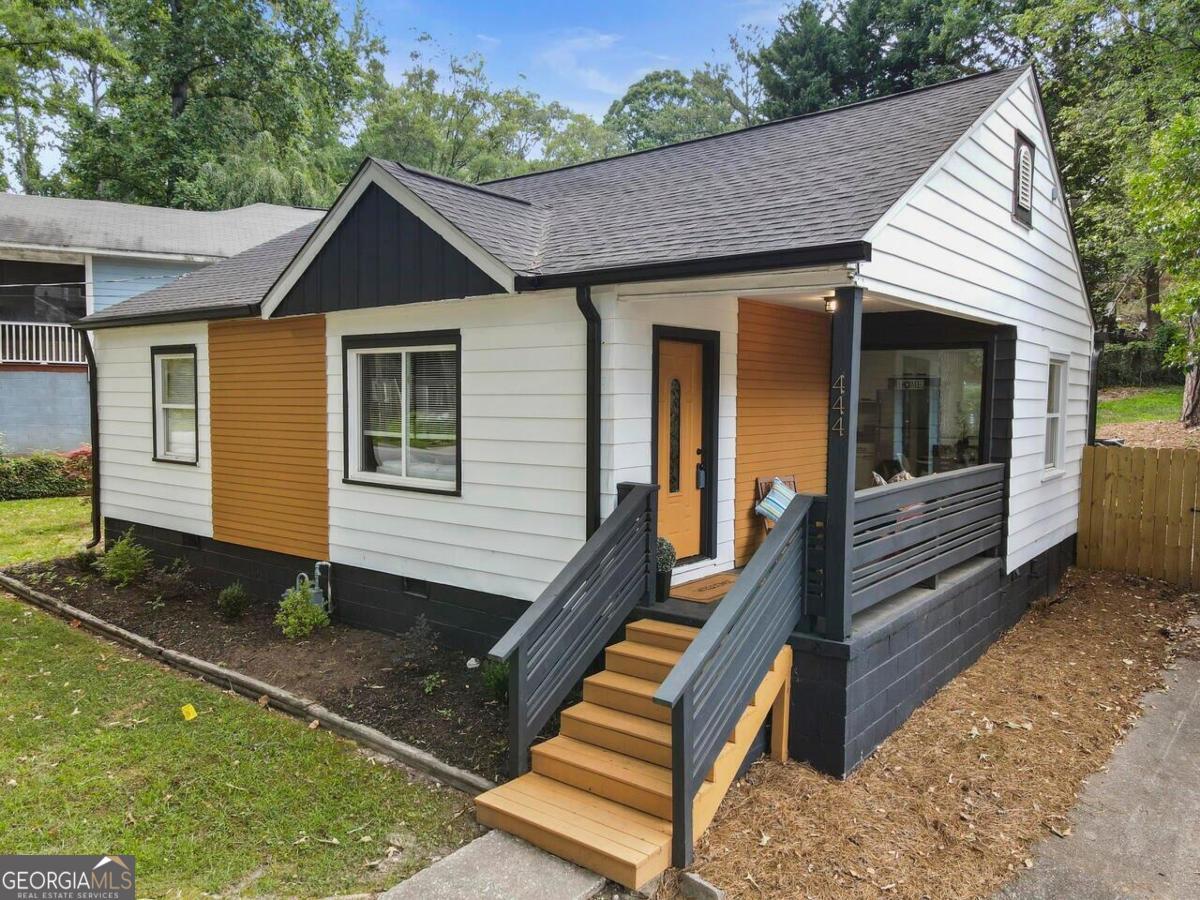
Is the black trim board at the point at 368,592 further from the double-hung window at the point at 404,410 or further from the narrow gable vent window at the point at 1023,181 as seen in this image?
the narrow gable vent window at the point at 1023,181

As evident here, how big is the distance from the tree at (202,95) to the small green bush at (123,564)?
19.5 meters

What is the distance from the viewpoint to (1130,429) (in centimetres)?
1725

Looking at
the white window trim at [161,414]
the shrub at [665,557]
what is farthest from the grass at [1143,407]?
the white window trim at [161,414]

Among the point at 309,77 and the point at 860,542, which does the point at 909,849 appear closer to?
the point at 860,542

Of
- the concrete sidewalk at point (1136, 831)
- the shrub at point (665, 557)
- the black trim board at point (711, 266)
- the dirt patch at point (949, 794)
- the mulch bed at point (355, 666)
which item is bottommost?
the concrete sidewalk at point (1136, 831)

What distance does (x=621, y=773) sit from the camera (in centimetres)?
429

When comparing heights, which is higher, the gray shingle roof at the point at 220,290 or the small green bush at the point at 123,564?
the gray shingle roof at the point at 220,290

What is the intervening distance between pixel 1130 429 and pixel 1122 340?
30.1ft

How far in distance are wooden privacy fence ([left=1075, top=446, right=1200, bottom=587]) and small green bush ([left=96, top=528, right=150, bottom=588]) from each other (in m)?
12.0

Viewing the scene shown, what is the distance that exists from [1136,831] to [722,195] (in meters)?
5.06

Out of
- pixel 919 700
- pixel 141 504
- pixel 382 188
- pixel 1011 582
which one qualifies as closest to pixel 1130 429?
pixel 1011 582

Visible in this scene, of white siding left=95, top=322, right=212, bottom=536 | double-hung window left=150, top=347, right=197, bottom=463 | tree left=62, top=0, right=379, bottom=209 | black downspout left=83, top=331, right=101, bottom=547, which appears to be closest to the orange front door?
white siding left=95, top=322, right=212, bottom=536

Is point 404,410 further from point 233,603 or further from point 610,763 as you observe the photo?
point 610,763

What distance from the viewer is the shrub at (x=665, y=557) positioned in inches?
220
